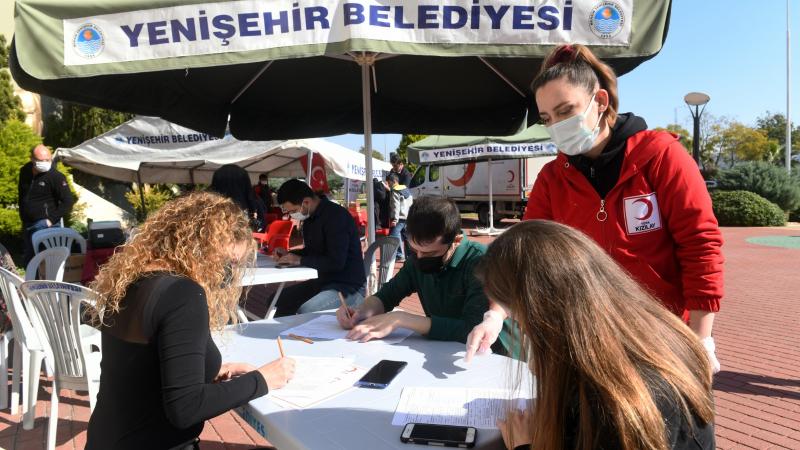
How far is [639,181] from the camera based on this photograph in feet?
5.94

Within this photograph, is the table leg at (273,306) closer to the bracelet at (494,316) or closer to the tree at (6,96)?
the bracelet at (494,316)

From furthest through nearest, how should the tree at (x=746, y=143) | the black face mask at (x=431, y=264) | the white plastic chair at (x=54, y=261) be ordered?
the tree at (x=746, y=143)
the white plastic chair at (x=54, y=261)
the black face mask at (x=431, y=264)

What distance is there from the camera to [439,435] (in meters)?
1.33

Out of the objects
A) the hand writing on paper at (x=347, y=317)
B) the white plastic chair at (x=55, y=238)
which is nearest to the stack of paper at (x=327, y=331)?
the hand writing on paper at (x=347, y=317)

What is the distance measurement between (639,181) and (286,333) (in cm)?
153

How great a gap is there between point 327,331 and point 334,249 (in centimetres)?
172

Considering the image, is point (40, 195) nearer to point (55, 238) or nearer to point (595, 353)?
point (55, 238)

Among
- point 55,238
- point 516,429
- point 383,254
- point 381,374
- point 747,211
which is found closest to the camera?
point 516,429

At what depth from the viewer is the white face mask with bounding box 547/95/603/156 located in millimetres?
1842

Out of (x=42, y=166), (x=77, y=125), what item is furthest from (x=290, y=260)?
(x=77, y=125)

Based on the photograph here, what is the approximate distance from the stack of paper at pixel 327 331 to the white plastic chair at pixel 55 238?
15.0 feet

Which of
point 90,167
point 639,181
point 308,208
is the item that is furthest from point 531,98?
point 90,167

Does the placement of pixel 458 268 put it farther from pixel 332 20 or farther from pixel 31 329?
pixel 31 329

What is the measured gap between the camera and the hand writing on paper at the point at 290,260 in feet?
13.7
